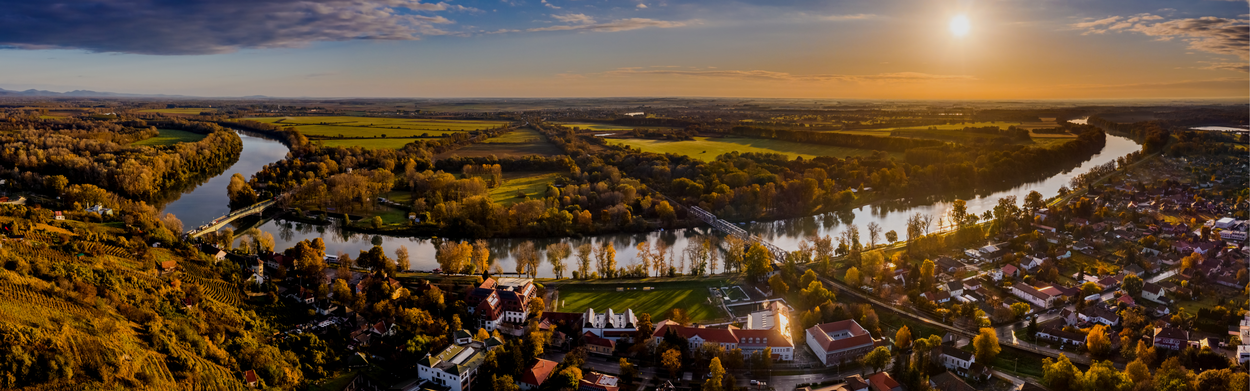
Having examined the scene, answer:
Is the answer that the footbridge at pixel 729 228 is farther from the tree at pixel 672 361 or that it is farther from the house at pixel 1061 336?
the tree at pixel 672 361

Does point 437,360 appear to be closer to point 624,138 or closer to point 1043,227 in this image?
point 1043,227

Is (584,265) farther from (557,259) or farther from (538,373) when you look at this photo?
(538,373)

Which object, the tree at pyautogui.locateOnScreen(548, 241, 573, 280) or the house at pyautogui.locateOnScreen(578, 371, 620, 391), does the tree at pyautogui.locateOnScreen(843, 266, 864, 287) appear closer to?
the tree at pyautogui.locateOnScreen(548, 241, 573, 280)

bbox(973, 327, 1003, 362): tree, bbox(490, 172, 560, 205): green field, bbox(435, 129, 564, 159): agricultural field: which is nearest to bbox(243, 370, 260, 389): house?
bbox(973, 327, 1003, 362): tree

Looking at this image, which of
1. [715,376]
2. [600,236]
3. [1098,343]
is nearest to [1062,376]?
[1098,343]

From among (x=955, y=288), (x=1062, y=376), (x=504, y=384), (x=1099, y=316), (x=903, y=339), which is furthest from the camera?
(x=955, y=288)

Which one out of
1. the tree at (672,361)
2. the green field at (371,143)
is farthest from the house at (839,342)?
the green field at (371,143)

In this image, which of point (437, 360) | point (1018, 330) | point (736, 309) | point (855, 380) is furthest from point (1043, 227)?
point (437, 360)
